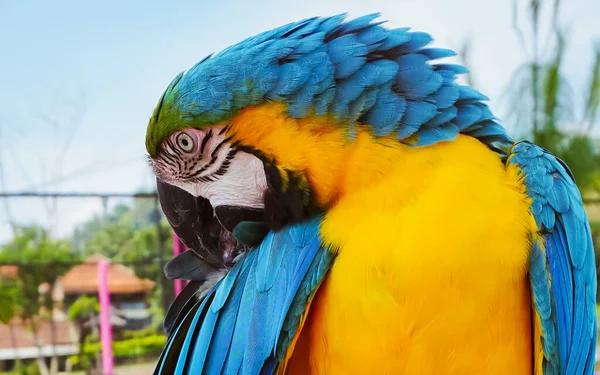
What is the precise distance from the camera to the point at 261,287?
66cm

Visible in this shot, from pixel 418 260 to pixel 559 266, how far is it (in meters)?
0.19

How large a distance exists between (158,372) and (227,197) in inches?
11.2

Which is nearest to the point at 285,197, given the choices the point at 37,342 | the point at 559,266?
the point at 559,266

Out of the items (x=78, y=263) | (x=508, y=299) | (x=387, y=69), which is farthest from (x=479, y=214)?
(x=78, y=263)

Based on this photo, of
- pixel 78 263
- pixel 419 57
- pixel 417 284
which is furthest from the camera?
pixel 78 263

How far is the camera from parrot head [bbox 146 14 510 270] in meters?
0.66

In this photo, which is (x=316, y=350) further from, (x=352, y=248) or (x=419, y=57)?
(x=419, y=57)

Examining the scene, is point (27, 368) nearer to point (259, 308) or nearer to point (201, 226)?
point (201, 226)

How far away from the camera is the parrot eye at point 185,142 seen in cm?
72

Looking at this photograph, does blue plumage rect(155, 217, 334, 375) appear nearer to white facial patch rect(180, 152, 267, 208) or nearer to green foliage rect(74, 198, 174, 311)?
white facial patch rect(180, 152, 267, 208)

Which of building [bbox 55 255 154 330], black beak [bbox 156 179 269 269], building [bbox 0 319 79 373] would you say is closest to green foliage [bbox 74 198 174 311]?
building [bbox 55 255 154 330]

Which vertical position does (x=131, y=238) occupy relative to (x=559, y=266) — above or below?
below

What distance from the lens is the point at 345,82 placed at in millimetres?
662

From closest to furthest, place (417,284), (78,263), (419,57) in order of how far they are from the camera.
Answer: (417,284) → (419,57) → (78,263)
